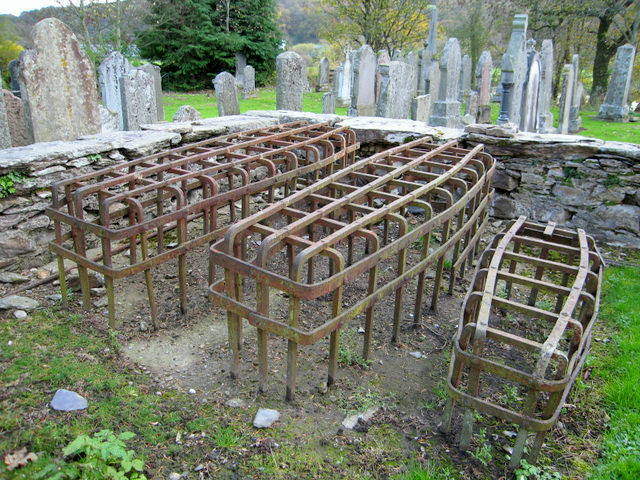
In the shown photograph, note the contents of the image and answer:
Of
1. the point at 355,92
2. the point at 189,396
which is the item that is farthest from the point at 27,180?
the point at 355,92

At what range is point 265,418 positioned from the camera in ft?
9.20

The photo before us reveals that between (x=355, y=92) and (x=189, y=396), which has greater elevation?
(x=355, y=92)

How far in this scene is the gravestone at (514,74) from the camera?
9570 mm

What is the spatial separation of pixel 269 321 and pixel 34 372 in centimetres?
156

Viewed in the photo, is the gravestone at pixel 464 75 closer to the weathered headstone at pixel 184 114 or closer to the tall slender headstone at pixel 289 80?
the tall slender headstone at pixel 289 80

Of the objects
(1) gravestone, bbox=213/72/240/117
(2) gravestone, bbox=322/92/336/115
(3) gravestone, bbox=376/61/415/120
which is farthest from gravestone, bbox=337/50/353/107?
(1) gravestone, bbox=213/72/240/117

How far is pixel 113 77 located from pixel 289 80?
14.1 feet

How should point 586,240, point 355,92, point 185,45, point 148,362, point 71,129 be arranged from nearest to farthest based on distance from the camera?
point 148,362
point 586,240
point 71,129
point 355,92
point 185,45

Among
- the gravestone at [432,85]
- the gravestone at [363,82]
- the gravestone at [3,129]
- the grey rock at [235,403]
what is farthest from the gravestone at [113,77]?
the grey rock at [235,403]

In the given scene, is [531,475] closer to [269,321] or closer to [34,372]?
[269,321]

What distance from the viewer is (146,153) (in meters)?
5.15

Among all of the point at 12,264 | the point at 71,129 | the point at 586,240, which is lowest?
the point at 12,264

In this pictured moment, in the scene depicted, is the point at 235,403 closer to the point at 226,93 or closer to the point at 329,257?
the point at 329,257

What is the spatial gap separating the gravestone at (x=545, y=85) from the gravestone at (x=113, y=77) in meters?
9.68
